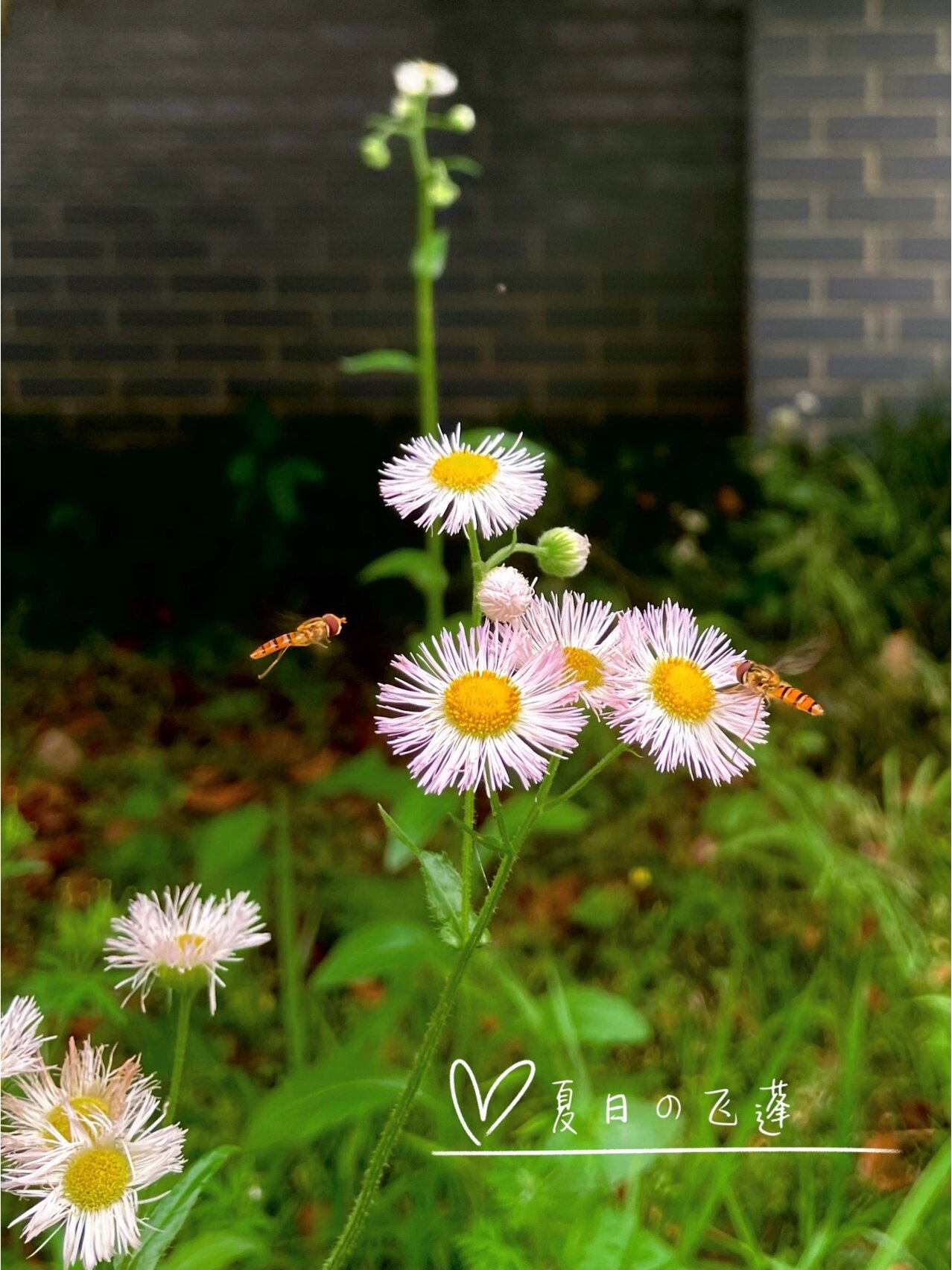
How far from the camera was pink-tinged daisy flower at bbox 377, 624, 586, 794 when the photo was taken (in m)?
0.38

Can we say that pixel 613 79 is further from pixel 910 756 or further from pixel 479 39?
pixel 910 756

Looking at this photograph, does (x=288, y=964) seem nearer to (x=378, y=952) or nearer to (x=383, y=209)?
(x=378, y=952)

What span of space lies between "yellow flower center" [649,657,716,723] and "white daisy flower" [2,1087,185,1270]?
0.27 meters

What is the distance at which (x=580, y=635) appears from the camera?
427 mm

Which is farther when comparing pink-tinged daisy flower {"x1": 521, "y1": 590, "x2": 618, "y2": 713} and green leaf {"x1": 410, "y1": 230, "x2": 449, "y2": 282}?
green leaf {"x1": 410, "y1": 230, "x2": 449, "y2": 282}

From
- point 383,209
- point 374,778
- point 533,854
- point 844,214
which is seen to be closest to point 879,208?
point 844,214

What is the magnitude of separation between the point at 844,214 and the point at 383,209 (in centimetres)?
80

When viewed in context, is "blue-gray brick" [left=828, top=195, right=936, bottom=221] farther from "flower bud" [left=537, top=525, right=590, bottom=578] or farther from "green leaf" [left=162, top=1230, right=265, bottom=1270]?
"green leaf" [left=162, top=1230, right=265, bottom=1270]

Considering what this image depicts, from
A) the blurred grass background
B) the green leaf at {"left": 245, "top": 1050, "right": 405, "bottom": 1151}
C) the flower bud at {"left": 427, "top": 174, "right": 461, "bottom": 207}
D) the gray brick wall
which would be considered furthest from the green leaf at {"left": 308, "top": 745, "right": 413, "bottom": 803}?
the gray brick wall

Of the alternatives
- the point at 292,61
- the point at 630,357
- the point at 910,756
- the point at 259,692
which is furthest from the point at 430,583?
the point at 292,61

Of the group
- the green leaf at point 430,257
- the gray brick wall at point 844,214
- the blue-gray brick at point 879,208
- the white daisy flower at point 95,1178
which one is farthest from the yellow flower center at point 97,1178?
the blue-gray brick at point 879,208

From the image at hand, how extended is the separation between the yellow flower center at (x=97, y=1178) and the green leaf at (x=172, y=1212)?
0.03 metres

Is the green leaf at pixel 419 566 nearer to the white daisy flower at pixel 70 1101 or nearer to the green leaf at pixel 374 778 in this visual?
the green leaf at pixel 374 778

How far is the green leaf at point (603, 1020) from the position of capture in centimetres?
72
